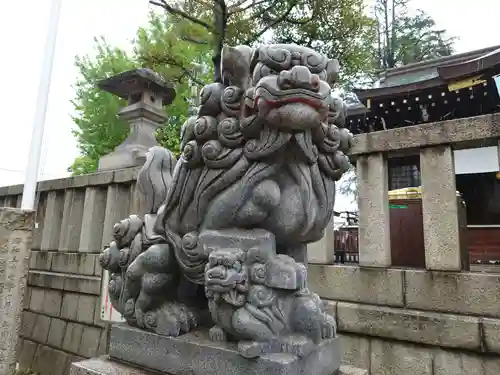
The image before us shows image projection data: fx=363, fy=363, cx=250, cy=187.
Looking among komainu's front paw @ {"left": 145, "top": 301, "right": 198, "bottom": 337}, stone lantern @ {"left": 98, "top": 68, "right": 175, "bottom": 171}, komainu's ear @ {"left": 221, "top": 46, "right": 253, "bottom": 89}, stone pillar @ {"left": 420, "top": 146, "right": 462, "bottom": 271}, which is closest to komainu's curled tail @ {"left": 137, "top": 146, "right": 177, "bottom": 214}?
komainu's front paw @ {"left": 145, "top": 301, "right": 198, "bottom": 337}

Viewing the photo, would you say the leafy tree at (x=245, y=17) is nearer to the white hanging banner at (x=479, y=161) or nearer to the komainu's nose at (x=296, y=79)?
the white hanging banner at (x=479, y=161)

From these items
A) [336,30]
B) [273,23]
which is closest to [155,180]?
[273,23]

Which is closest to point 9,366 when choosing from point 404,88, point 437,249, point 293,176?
point 293,176

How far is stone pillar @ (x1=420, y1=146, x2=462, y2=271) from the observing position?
2.36 m

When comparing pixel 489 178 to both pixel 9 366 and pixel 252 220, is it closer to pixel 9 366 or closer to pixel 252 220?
pixel 252 220

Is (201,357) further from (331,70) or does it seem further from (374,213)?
(374,213)

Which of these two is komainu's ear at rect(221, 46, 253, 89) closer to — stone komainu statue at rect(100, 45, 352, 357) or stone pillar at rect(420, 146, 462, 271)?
stone komainu statue at rect(100, 45, 352, 357)

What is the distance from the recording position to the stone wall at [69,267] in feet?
13.4

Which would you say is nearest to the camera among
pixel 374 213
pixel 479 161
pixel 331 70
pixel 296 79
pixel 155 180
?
pixel 296 79

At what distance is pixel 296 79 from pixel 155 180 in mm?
968

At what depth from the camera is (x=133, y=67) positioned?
10.9m

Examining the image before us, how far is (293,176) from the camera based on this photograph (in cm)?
144

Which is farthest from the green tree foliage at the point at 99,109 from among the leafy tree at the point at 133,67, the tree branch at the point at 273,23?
the tree branch at the point at 273,23

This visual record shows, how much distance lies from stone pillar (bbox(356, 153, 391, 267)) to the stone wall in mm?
2267
